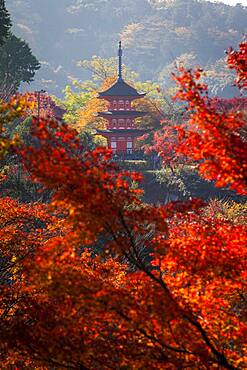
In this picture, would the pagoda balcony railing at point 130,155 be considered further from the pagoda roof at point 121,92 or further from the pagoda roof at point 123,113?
the pagoda roof at point 121,92

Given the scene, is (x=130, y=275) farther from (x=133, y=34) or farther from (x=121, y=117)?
(x=133, y=34)

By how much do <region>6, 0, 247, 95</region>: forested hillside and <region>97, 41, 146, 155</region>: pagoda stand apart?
82524mm

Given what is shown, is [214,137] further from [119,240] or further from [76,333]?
[76,333]

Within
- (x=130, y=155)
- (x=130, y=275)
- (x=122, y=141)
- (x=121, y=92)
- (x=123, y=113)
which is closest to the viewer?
(x=130, y=275)

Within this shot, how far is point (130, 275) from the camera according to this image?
786 centimetres

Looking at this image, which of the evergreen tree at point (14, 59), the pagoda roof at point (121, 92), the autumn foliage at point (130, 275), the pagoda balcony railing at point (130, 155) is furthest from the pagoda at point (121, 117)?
the autumn foliage at point (130, 275)

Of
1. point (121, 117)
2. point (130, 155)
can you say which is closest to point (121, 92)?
point (121, 117)

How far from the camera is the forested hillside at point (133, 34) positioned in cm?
14425

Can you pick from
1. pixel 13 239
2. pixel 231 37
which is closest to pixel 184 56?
pixel 231 37

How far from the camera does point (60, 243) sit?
21.7ft

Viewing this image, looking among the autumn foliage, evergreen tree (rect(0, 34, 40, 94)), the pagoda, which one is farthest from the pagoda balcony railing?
the autumn foliage

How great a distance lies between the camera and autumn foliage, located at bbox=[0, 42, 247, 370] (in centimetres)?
646

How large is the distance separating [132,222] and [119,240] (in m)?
0.24

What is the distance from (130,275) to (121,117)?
148 ft
